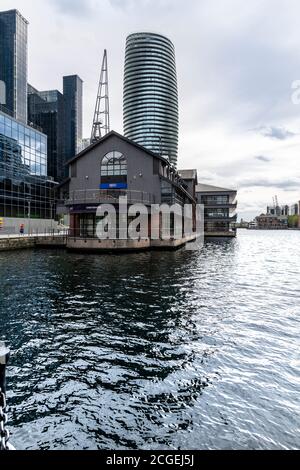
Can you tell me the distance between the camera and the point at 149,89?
168125 mm

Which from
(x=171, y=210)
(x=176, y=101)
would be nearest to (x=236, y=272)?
(x=171, y=210)

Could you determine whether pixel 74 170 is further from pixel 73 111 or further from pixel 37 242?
pixel 73 111

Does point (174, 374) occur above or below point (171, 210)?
below

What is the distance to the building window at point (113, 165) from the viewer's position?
46.1 metres

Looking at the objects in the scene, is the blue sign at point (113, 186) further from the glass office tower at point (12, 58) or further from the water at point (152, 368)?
the glass office tower at point (12, 58)

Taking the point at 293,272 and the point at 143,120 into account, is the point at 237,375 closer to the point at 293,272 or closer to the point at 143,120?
the point at 293,272

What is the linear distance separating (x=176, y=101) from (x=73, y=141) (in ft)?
223

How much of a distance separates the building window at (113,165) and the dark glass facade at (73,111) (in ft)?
399

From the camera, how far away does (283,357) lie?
889 centimetres

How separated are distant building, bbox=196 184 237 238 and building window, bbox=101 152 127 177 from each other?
57.8m

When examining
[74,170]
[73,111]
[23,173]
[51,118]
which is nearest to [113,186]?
[74,170]

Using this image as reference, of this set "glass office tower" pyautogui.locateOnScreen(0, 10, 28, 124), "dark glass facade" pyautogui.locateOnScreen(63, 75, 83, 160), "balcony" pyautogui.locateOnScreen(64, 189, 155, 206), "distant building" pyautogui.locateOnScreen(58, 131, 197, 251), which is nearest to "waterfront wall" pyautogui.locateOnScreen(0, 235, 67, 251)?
"distant building" pyautogui.locateOnScreen(58, 131, 197, 251)

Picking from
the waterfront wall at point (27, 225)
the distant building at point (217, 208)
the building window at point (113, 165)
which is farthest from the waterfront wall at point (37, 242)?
the distant building at point (217, 208)

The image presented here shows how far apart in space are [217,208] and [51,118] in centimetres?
8635
